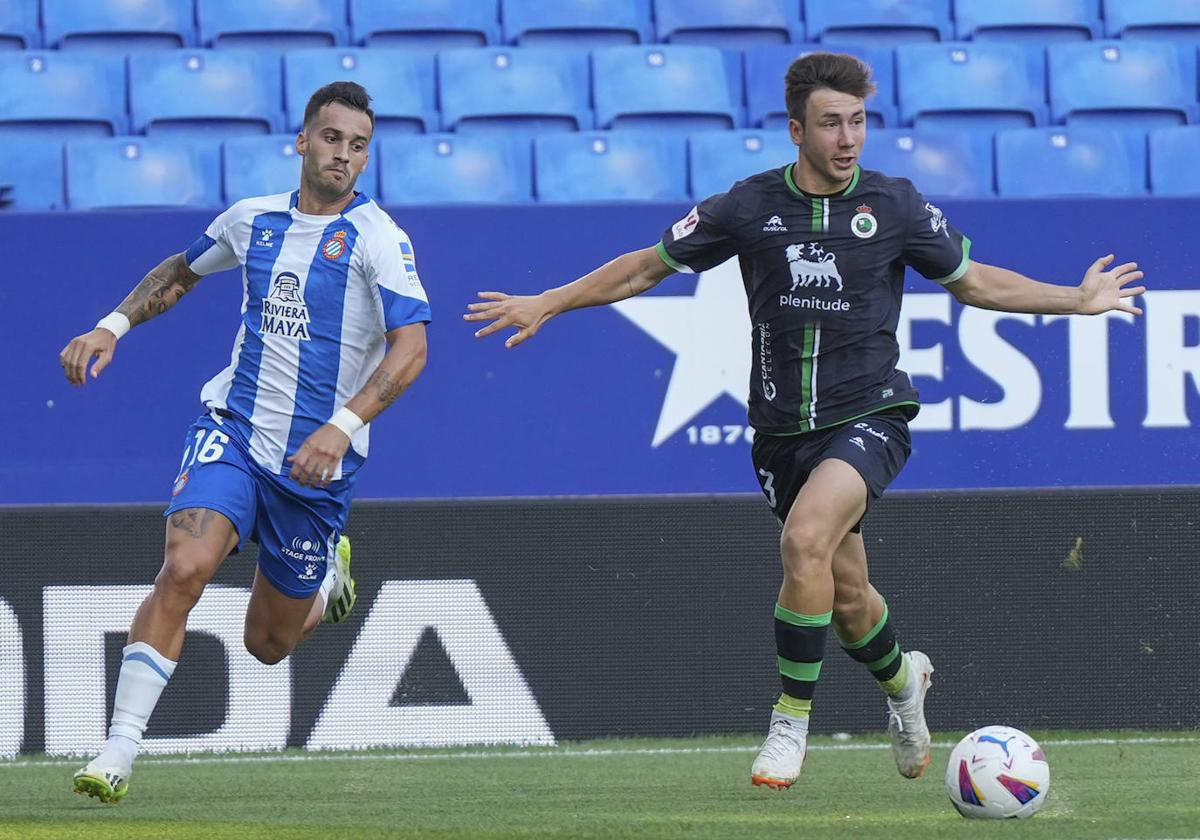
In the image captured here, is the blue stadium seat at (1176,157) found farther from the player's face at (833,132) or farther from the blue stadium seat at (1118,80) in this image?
the player's face at (833,132)

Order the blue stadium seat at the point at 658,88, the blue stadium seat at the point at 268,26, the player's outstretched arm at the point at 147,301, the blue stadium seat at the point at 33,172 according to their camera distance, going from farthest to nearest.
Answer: the blue stadium seat at the point at 268,26 → the blue stadium seat at the point at 658,88 → the blue stadium seat at the point at 33,172 → the player's outstretched arm at the point at 147,301

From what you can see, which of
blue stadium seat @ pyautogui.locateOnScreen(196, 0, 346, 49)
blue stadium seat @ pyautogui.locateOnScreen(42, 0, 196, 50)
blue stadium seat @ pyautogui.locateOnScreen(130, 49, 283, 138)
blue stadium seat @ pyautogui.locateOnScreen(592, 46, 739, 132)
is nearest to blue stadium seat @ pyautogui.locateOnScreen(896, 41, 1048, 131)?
blue stadium seat @ pyautogui.locateOnScreen(592, 46, 739, 132)

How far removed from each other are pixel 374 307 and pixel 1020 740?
2.23 m

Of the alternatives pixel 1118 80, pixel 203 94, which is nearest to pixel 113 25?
pixel 203 94

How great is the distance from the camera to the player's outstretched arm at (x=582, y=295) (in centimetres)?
561

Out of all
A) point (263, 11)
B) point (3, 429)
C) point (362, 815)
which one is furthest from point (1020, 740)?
point (263, 11)

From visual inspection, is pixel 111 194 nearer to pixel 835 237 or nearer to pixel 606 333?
pixel 606 333

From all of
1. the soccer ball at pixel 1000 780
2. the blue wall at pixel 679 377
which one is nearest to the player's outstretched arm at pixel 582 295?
the soccer ball at pixel 1000 780

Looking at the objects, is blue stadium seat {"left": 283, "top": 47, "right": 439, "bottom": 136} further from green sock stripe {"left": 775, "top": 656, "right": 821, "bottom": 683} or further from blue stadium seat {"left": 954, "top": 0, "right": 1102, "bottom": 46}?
green sock stripe {"left": 775, "top": 656, "right": 821, "bottom": 683}

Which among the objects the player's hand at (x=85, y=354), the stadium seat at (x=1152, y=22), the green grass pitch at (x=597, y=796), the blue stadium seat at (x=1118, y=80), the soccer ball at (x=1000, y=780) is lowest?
the green grass pitch at (x=597, y=796)

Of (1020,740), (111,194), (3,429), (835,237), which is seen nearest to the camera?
(1020,740)

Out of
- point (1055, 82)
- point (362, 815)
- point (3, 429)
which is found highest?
point (1055, 82)

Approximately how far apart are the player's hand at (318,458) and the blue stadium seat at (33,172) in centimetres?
507

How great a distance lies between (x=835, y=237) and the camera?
220 inches
